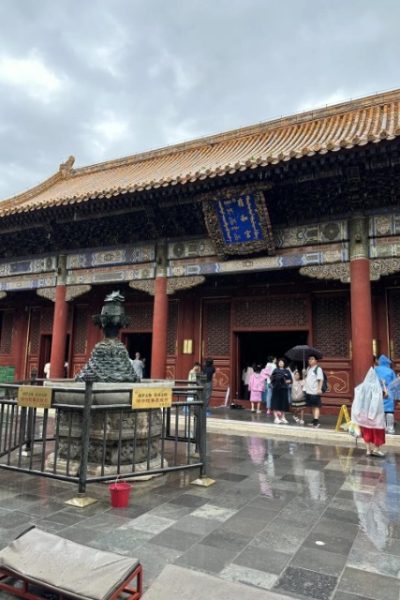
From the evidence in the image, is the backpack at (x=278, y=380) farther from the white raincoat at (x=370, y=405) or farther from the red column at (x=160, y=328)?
the red column at (x=160, y=328)

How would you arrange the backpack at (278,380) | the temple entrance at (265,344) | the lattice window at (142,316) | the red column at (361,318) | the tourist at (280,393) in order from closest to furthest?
1. the red column at (361,318)
2. the tourist at (280,393)
3. the backpack at (278,380)
4. the lattice window at (142,316)
5. the temple entrance at (265,344)

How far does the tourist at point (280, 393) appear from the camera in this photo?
8.73 m

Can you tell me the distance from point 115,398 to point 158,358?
6023mm

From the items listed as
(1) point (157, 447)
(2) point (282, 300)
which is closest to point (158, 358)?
(2) point (282, 300)

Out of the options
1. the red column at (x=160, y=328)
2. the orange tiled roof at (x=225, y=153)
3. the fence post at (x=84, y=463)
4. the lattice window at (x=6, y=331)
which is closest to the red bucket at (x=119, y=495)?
the fence post at (x=84, y=463)

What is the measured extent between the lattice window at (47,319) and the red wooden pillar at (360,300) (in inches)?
420

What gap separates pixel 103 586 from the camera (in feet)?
6.99

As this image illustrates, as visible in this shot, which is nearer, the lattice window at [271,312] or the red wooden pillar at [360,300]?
the red wooden pillar at [360,300]

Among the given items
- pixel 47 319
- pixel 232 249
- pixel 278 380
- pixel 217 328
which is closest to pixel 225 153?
pixel 232 249

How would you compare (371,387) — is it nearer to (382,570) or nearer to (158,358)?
(382,570)

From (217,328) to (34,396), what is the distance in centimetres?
827

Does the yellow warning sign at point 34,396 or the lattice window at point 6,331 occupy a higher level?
the lattice window at point 6,331

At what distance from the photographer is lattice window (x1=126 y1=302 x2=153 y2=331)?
13.3 meters

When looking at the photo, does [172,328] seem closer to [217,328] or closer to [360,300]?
[217,328]
